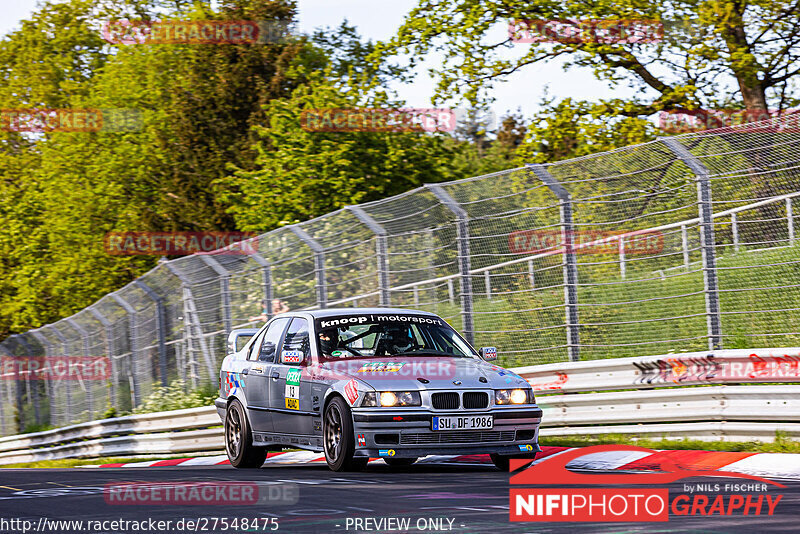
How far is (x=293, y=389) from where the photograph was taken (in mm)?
10461

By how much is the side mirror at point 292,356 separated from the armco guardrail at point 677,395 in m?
2.58

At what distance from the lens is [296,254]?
1638 cm

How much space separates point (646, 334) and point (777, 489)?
4.08 m

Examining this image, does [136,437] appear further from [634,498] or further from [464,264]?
[634,498]

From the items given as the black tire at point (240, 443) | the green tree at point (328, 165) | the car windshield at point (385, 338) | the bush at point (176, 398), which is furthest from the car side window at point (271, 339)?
the green tree at point (328, 165)

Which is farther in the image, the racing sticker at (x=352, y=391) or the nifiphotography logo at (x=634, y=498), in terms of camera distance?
the racing sticker at (x=352, y=391)

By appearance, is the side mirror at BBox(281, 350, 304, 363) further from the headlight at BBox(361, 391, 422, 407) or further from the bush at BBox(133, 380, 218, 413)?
the bush at BBox(133, 380, 218, 413)

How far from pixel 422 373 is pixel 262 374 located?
2.27 meters

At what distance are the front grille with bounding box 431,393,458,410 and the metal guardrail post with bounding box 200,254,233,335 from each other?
9.26 m

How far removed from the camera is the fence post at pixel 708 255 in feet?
34.3

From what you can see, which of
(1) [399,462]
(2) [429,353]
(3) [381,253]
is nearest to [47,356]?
(3) [381,253]

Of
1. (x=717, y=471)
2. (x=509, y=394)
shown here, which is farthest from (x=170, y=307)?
(x=717, y=471)

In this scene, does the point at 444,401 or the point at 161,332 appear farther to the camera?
the point at 161,332

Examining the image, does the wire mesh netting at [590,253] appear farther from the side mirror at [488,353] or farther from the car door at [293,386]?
the car door at [293,386]
